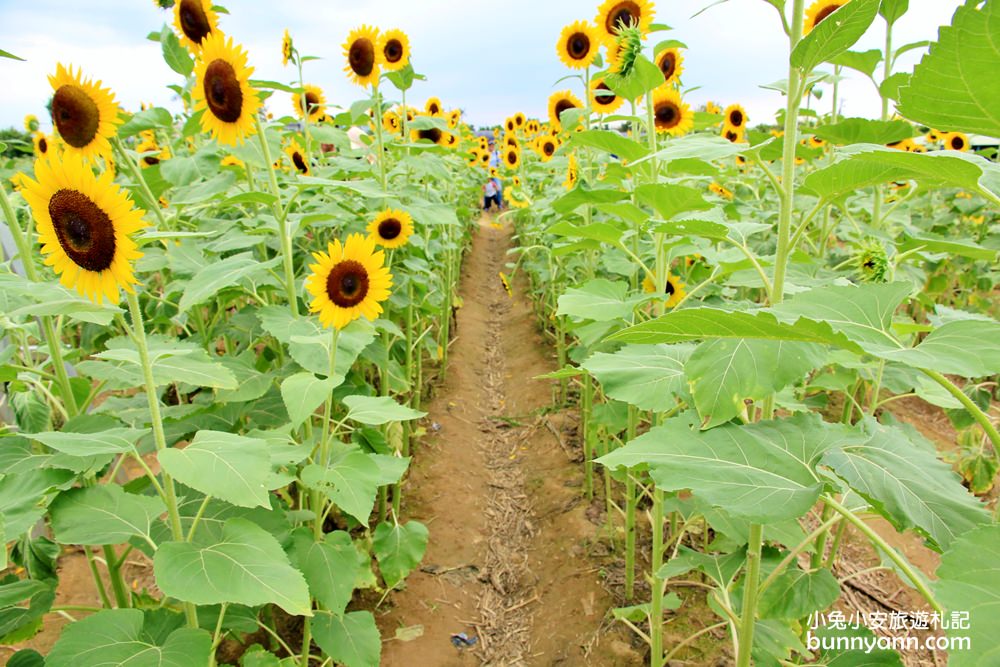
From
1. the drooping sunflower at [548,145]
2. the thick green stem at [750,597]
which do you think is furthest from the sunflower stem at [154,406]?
the drooping sunflower at [548,145]

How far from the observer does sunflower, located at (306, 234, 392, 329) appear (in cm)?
226

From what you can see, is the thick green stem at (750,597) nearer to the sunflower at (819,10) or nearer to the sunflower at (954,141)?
the sunflower at (819,10)

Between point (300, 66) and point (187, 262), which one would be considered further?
point (300, 66)

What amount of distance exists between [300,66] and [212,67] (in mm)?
1513

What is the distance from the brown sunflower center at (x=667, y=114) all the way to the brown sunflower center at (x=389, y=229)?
1.72 metres

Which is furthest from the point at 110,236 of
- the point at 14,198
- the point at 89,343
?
the point at 89,343

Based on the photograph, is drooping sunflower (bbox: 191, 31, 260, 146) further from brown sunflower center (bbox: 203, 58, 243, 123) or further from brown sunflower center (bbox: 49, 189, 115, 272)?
brown sunflower center (bbox: 49, 189, 115, 272)

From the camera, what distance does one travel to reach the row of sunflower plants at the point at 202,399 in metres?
1.41

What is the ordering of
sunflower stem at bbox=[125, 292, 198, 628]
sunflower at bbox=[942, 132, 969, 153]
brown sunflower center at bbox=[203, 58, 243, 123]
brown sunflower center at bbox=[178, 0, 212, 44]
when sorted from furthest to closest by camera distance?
sunflower at bbox=[942, 132, 969, 153], brown sunflower center at bbox=[178, 0, 212, 44], brown sunflower center at bbox=[203, 58, 243, 123], sunflower stem at bbox=[125, 292, 198, 628]

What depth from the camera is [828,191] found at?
1.37 metres

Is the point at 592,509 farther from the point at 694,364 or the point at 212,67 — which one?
the point at 212,67

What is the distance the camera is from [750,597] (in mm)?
1530

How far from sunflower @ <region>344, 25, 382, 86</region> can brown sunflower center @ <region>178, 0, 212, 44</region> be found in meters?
1.36

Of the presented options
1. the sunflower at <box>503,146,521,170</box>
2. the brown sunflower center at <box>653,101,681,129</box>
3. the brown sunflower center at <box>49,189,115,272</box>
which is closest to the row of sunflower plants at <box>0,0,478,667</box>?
the brown sunflower center at <box>49,189,115,272</box>
